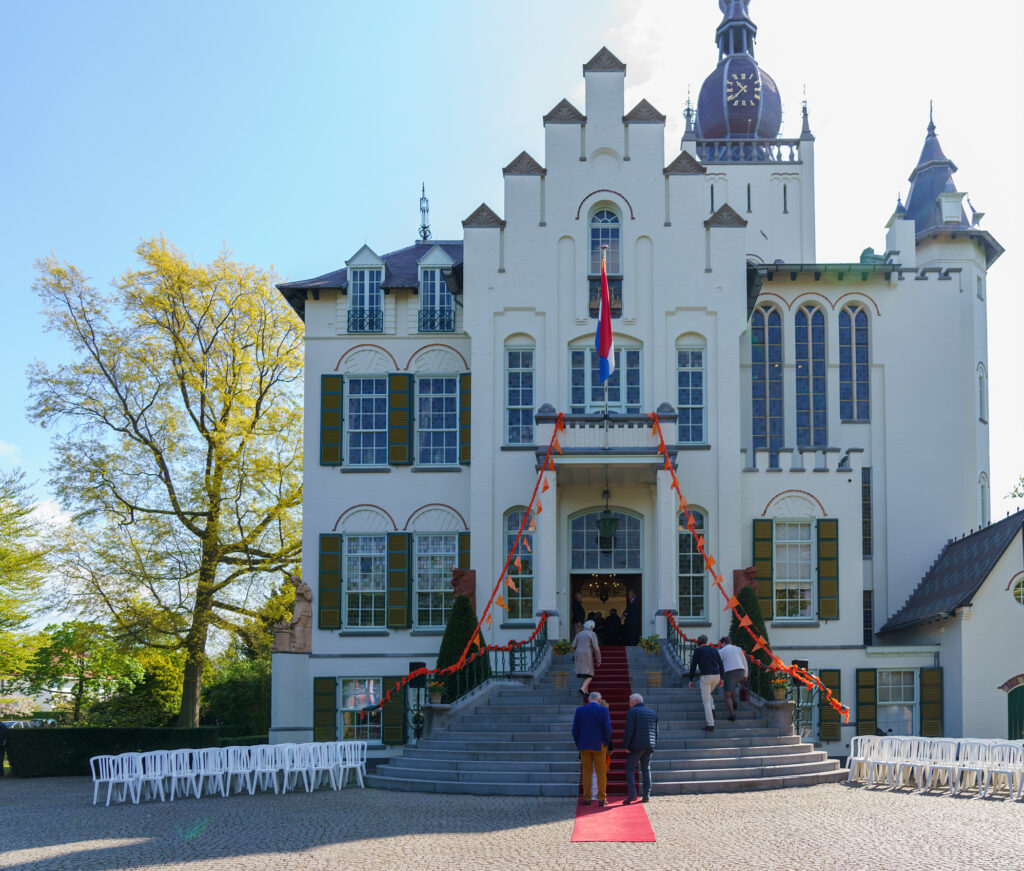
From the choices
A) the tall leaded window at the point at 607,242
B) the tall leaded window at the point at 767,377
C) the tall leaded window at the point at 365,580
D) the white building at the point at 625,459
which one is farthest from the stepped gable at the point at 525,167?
the tall leaded window at the point at 365,580

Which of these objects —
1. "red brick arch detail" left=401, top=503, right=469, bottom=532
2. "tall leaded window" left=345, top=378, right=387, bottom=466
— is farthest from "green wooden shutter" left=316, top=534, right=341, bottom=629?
"tall leaded window" left=345, top=378, right=387, bottom=466

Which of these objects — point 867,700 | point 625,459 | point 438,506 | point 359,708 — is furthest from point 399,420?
point 867,700

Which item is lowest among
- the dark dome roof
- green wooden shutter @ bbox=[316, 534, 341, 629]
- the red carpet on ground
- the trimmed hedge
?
the trimmed hedge

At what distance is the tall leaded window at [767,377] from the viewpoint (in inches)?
1207

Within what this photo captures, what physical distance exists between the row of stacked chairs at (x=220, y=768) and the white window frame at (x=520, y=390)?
31.6ft

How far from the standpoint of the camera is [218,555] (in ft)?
107

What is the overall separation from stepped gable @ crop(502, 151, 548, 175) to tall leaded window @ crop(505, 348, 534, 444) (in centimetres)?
420

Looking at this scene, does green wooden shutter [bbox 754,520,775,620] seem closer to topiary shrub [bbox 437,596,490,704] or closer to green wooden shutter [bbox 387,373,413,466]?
topiary shrub [bbox 437,596,490,704]

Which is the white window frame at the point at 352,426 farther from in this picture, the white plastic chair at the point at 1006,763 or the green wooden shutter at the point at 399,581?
the white plastic chair at the point at 1006,763

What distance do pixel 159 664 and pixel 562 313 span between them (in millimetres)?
15571

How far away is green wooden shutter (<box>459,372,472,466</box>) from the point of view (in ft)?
93.5

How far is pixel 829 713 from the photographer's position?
88.8 feet

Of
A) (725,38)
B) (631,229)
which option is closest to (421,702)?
(631,229)

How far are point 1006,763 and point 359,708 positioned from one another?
14.7m
